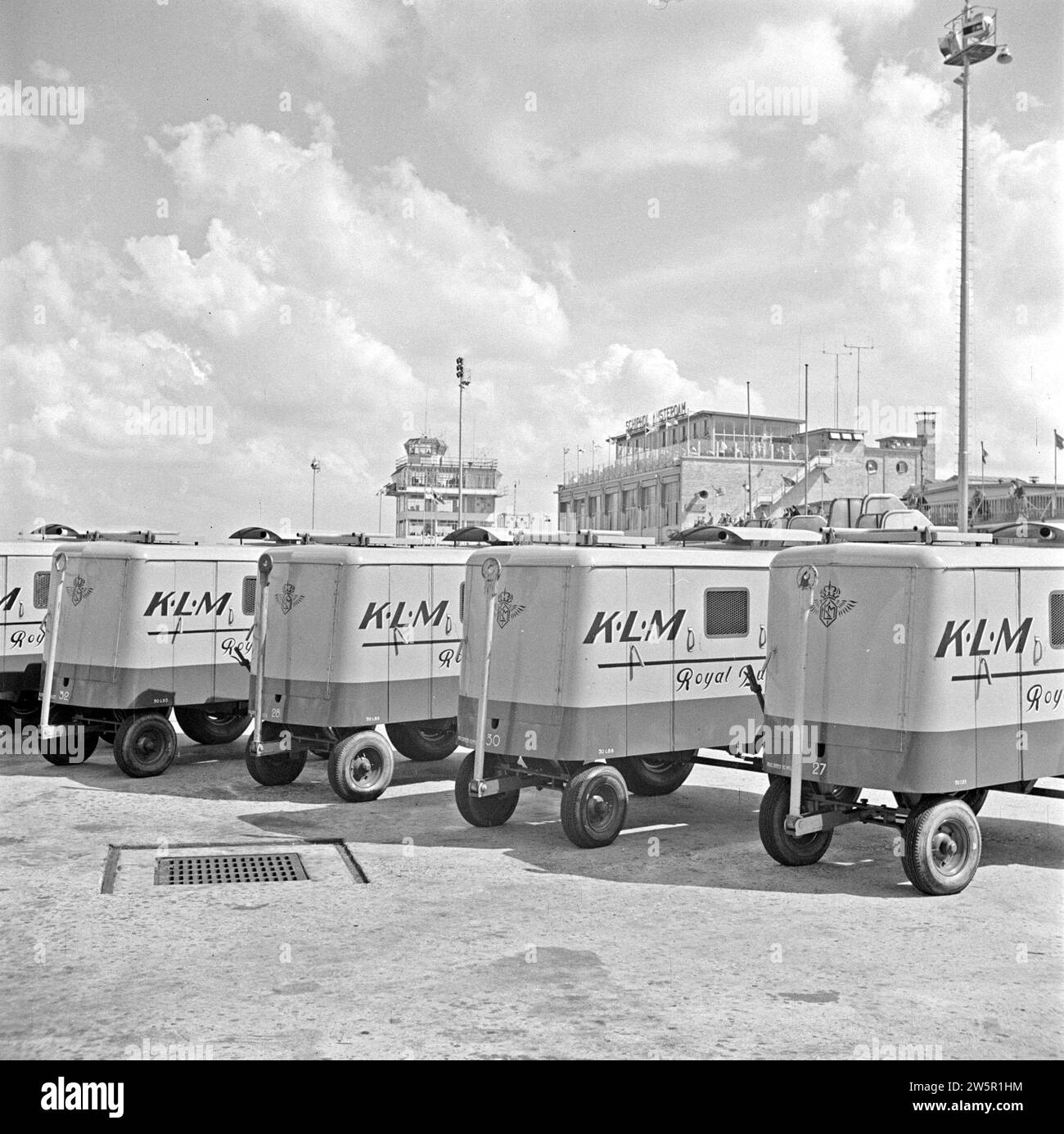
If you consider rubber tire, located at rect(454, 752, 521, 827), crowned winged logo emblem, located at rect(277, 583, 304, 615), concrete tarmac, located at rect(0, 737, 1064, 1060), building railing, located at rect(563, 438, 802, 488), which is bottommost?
concrete tarmac, located at rect(0, 737, 1064, 1060)

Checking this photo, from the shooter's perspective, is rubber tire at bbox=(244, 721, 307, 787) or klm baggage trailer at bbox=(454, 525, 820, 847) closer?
klm baggage trailer at bbox=(454, 525, 820, 847)

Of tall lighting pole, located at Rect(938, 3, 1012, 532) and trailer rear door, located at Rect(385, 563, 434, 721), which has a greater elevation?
tall lighting pole, located at Rect(938, 3, 1012, 532)

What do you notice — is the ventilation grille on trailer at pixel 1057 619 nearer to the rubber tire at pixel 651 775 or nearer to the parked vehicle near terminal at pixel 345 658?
the rubber tire at pixel 651 775

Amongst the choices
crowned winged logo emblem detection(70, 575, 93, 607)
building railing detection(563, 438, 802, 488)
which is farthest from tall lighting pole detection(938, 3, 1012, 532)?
building railing detection(563, 438, 802, 488)

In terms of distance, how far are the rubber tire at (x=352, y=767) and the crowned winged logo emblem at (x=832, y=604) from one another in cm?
644

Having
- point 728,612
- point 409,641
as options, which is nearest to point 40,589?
point 409,641

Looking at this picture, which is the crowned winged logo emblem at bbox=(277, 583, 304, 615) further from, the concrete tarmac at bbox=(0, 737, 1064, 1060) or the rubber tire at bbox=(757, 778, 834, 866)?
the rubber tire at bbox=(757, 778, 834, 866)

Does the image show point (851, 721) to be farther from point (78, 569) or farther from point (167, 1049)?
point (78, 569)

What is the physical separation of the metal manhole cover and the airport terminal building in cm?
6101

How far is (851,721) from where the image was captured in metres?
11.1

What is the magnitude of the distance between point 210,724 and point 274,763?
163 inches

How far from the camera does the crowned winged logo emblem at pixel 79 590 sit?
17.6 metres

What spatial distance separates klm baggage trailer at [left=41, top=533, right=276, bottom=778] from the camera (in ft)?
56.1
